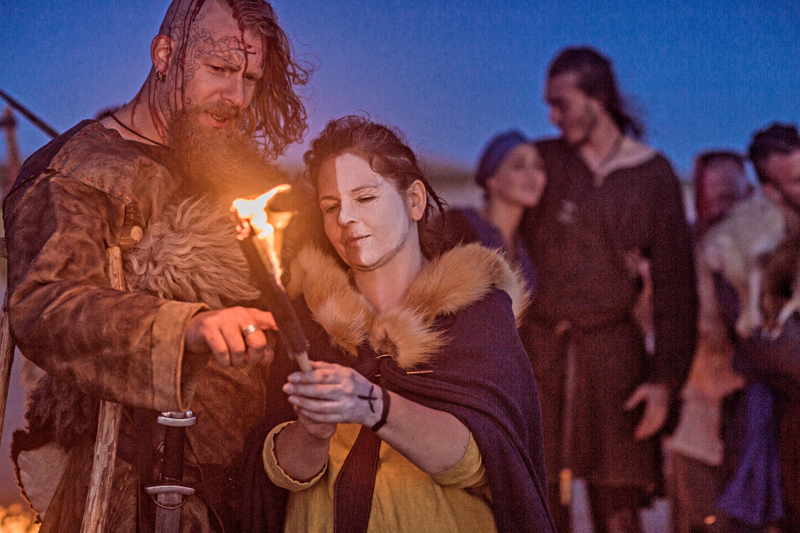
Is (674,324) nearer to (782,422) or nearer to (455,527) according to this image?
(782,422)

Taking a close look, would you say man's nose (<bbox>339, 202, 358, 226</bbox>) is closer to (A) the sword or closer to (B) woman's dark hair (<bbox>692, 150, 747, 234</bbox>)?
(A) the sword

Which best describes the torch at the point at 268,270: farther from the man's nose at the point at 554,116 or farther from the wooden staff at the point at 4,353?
the man's nose at the point at 554,116

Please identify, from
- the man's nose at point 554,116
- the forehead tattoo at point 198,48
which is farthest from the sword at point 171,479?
the man's nose at point 554,116

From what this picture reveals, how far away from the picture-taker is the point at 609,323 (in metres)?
3.57

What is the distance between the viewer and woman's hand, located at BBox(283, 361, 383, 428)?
52.4 inches

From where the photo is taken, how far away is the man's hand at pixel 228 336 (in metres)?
1.46

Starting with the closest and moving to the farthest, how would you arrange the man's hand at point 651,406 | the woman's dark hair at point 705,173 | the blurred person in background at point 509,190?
the man's hand at point 651,406, the blurred person in background at point 509,190, the woman's dark hair at point 705,173

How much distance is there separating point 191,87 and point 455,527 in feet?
4.34

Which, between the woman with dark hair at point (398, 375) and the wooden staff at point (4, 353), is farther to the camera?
the wooden staff at point (4, 353)

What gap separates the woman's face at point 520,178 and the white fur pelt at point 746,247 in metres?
1.24

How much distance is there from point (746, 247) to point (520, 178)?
1.46 metres

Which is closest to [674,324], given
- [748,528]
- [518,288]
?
[748,528]

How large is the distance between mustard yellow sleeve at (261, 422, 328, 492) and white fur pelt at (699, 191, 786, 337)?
10.4 feet

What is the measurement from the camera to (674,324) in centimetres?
358
